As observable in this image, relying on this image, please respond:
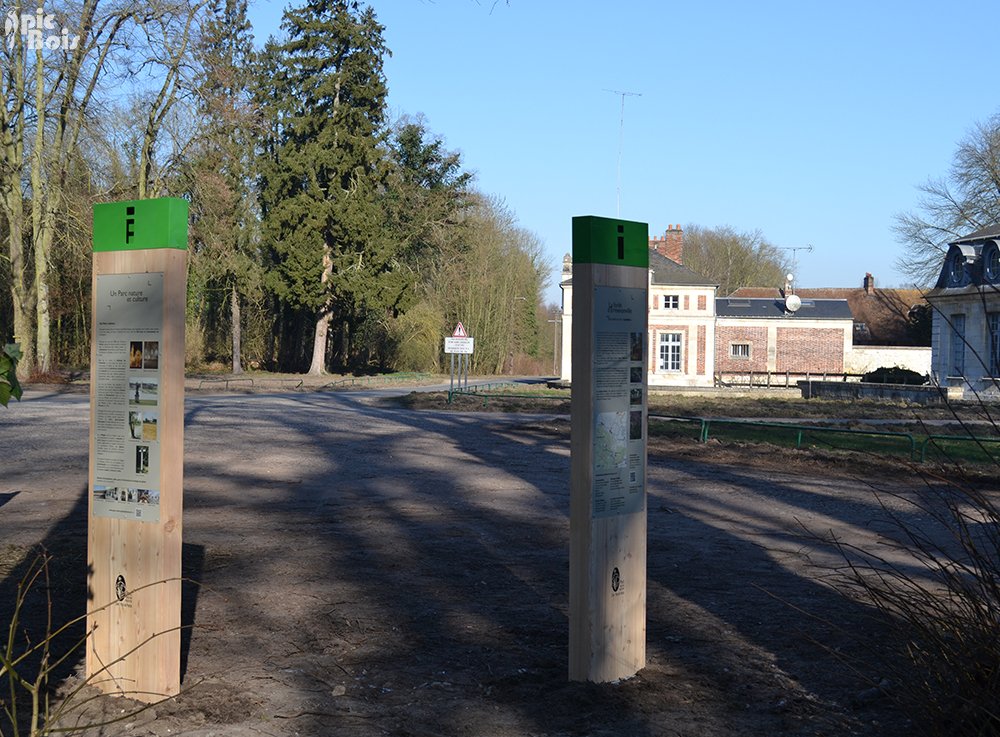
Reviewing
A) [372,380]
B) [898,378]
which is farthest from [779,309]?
[372,380]

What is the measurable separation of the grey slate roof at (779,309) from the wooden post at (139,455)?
61.1 meters

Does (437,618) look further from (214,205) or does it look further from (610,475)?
(214,205)

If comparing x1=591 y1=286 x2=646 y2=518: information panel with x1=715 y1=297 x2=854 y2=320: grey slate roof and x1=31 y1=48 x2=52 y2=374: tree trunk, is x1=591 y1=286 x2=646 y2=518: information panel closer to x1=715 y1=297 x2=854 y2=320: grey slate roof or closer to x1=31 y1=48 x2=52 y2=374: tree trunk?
x1=31 y1=48 x2=52 y2=374: tree trunk

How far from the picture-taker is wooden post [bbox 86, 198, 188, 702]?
5.00 metres

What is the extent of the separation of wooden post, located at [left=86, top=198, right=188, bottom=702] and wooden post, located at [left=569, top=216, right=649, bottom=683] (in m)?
1.96

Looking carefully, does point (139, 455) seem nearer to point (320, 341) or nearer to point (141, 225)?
point (141, 225)

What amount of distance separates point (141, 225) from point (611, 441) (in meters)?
2.59

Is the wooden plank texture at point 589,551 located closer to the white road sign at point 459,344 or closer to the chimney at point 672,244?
the white road sign at point 459,344

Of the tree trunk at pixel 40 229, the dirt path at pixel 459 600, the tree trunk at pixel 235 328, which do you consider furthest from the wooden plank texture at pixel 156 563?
the tree trunk at pixel 235 328

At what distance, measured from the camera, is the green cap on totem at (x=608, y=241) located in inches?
214

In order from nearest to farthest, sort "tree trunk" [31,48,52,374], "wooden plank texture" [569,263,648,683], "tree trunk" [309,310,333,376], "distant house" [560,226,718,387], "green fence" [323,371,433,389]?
"wooden plank texture" [569,263,648,683] < "tree trunk" [31,48,52,374] < "green fence" [323,371,433,389] < "tree trunk" [309,310,333,376] < "distant house" [560,226,718,387]

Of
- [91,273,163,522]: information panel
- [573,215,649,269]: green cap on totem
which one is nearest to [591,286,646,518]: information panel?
[573,215,649,269]: green cap on totem

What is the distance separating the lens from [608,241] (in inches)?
217

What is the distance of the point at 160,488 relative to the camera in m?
4.97
